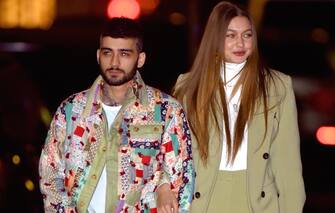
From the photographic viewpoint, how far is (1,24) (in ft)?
67.8

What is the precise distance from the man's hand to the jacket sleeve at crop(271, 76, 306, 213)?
91 cm

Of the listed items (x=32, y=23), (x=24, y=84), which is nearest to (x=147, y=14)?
(x=32, y=23)

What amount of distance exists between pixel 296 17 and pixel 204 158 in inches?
529

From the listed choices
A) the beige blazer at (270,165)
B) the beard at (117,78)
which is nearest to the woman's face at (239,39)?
the beige blazer at (270,165)

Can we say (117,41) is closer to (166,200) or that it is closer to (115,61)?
(115,61)

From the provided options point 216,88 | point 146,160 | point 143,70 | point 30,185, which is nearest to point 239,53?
point 216,88

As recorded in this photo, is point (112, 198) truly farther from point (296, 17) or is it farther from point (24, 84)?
point (296, 17)

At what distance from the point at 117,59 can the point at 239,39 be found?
2.95 feet

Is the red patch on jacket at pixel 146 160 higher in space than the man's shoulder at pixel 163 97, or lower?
A: lower

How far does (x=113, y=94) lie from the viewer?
19.4 ft

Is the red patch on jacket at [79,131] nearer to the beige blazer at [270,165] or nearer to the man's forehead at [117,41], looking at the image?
the man's forehead at [117,41]

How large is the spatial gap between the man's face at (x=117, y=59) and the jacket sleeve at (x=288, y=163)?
43.9 inches

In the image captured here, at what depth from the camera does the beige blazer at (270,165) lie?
6.31 meters

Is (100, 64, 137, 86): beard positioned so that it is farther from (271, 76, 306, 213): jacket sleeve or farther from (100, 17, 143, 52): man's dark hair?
(271, 76, 306, 213): jacket sleeve
